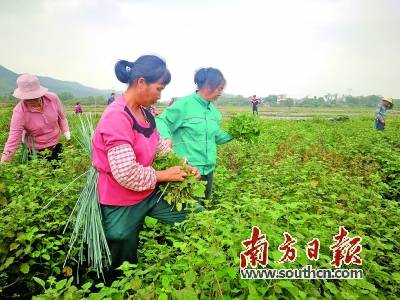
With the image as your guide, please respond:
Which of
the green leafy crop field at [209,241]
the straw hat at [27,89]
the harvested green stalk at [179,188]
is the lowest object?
the green leafy crop field at [209,241]

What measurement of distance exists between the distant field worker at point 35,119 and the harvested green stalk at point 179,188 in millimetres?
2471

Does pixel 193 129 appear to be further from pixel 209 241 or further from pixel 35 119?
pixel 35 119

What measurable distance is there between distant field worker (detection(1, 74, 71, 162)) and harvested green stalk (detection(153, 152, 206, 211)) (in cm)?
247

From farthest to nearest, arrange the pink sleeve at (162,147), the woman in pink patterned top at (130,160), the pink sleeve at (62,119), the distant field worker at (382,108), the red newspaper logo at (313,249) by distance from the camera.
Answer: the distant field worker at (382,108), the pink sleeve at (62,119), the pink sleeve at (162,147), the woman in pink patterned top at (130,160), the red newspaper logo at (313,249)

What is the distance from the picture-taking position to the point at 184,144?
152 inches

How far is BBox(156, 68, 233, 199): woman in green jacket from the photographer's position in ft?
12.3

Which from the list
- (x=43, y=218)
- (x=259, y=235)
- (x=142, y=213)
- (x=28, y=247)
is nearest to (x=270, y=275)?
(x=259, y=235)

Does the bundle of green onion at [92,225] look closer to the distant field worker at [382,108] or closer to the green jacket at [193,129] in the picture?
the green jacket at [193,129]

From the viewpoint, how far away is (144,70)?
8.41 ft

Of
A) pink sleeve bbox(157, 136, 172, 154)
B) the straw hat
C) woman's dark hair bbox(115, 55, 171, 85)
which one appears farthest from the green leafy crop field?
woman's dark hair bbox(115, 55, 171, 85)

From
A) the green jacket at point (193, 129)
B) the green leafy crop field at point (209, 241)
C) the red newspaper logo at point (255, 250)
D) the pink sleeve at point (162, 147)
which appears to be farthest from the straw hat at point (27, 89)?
the red newspaper logo at point (255, 250)

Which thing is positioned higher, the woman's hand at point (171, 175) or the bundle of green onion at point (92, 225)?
the woman's hand at point (171, 175)

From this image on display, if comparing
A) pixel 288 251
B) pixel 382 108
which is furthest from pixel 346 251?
pixel 382 108

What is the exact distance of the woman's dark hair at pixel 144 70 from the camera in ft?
8.43
